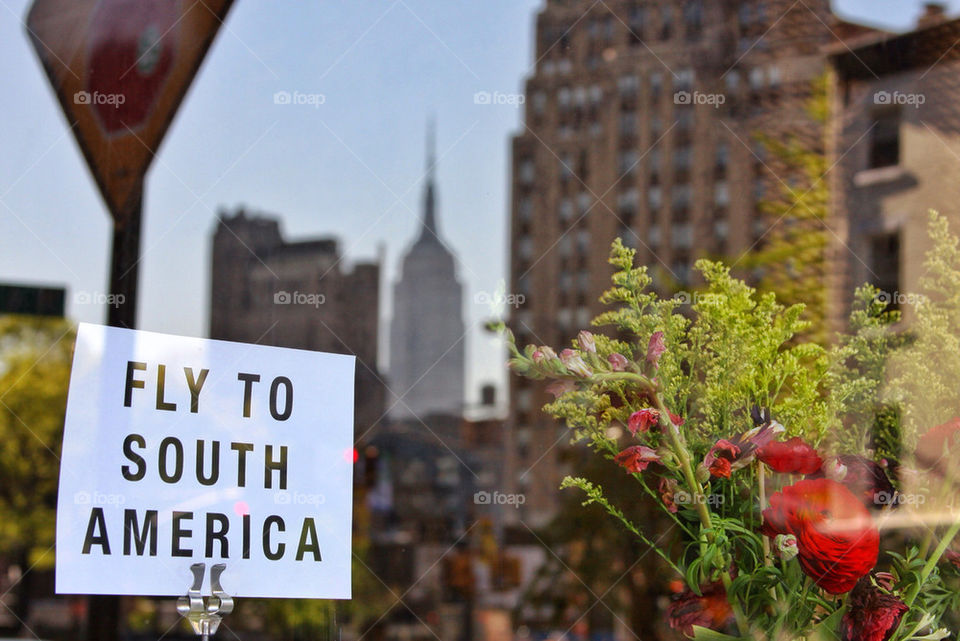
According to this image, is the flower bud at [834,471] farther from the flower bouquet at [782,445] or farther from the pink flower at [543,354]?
the pink flower at [543,354]

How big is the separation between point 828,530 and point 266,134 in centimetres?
184

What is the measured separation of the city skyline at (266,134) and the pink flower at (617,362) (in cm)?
118

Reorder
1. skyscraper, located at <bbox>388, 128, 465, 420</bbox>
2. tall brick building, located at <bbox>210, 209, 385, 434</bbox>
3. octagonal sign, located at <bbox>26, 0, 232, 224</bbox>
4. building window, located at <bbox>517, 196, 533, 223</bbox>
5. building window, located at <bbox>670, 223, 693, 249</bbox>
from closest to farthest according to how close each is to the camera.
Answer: octagonal sign, located at <bbox>26, 0, 232, 224</bbox> < tall brick building, located at <bbox>210, 209, 385, 434</bbox> < building window, located at <bbox>670, 223, 693, 249</bbox> < building window, located at <bbox>517, 196, 533, 223</bbox> < skyscraper, located at <bbox>388, 128, 465, 420</bbox>

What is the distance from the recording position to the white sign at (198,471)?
1202 mm

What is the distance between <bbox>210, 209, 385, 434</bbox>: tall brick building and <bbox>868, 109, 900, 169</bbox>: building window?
1.34m

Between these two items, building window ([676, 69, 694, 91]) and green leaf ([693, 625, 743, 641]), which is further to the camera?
building window ([676, 69, 694, 91])

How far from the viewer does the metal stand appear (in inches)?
45.1

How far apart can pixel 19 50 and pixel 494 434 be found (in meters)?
4.12

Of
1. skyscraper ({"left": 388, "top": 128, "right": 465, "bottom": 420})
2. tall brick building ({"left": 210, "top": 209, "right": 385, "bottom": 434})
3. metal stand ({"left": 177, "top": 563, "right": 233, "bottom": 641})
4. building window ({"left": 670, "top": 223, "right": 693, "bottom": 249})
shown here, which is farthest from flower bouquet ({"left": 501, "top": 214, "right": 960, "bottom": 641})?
skyscraper ({"left": 388, "top": 128, "right": 465, "bottom": 420})

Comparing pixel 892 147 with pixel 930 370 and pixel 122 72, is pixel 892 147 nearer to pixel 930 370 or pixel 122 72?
pixel 930 370

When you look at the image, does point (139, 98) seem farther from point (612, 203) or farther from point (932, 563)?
point (612, 203)

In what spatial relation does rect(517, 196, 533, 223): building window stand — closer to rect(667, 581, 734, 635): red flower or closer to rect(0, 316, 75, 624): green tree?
rect(0, 316, 75, 624): green tree

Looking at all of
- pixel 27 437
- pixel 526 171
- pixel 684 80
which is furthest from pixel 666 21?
pixel 27 437

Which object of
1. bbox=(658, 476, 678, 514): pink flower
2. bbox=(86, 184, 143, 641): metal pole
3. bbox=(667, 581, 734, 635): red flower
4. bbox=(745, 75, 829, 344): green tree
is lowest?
bbox=(667, 581, 734, 635): red flower
